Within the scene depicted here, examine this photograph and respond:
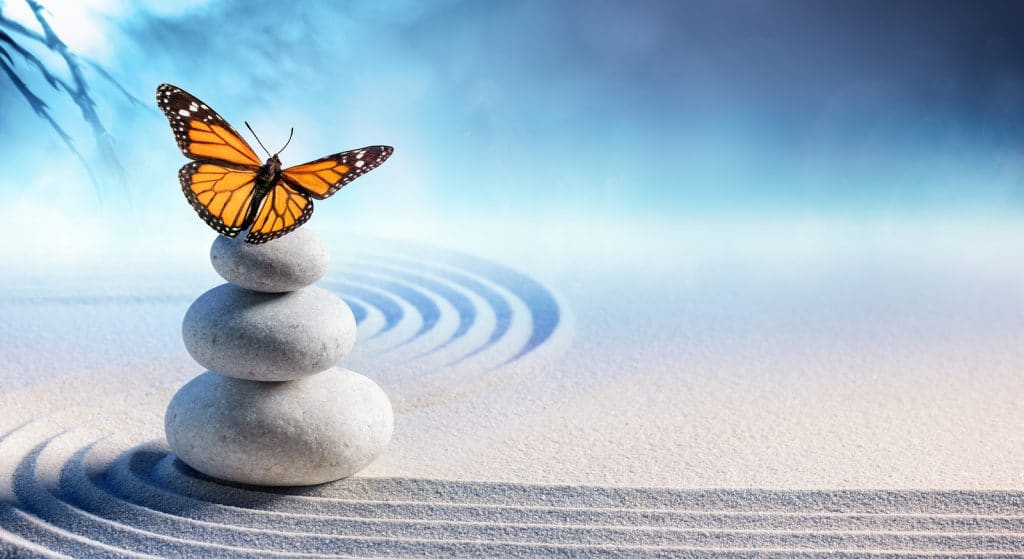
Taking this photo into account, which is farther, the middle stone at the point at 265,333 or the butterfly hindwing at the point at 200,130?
the middle stone at the point at 265,333

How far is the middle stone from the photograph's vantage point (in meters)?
3.02

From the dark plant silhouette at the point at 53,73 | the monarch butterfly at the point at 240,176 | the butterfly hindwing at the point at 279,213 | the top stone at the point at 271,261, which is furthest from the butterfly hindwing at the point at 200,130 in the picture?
the dark plant silhouette at the point at 53,73

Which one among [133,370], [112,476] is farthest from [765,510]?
[133,370]

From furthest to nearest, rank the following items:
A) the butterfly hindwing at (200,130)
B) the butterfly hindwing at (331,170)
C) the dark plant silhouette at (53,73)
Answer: the dark plant silhouette at (53,73) → the butterfly hindwing at (331,170) → the butterfly hindwing at (200,130)

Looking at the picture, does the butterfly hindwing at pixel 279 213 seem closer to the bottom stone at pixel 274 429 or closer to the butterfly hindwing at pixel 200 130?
the butterfly hindwing at pixel 200 130

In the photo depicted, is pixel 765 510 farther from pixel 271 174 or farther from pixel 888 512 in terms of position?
pixel 271 174

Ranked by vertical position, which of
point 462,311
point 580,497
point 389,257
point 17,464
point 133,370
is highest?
point 389,257

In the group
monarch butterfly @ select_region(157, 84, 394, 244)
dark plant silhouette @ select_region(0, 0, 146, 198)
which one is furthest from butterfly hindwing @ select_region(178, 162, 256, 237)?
dark plant silhouette @ select_region(0, 0, 146, 198)

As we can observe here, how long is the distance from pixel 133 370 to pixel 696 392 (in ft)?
8.06

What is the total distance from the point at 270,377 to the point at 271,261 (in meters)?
0.35

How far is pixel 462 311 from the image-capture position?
5559mm

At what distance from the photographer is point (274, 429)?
10.0ft

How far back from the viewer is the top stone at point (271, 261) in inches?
118

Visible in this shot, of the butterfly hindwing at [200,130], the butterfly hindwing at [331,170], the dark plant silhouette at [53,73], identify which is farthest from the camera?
the dark plant silhouette at [53,73]
